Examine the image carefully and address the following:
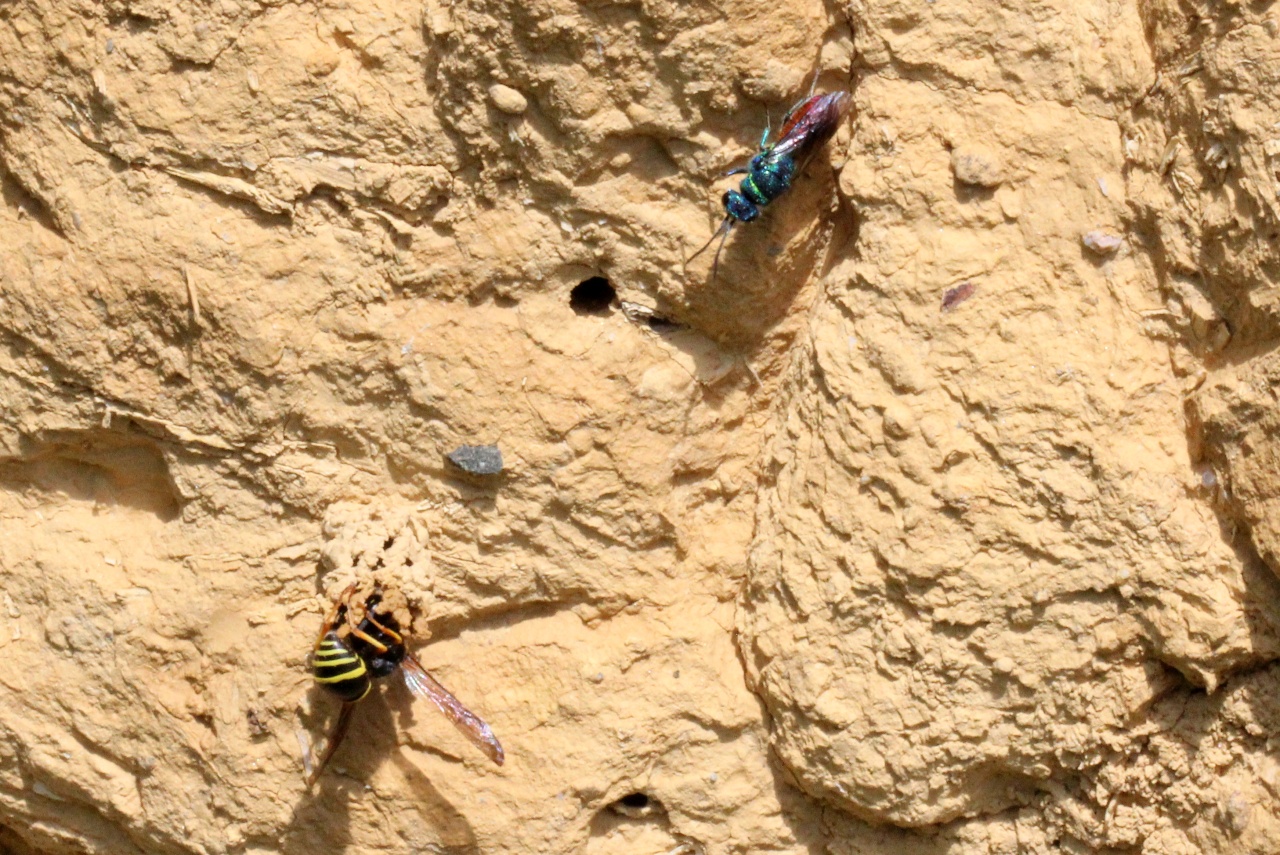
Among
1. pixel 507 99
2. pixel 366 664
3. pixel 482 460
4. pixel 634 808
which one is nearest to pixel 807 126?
pixel 507 99

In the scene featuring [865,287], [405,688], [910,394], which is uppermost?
[865,287]

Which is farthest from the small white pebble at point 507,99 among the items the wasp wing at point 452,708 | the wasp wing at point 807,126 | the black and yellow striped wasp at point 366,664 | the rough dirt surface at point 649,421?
the wasp wing at point 452,708

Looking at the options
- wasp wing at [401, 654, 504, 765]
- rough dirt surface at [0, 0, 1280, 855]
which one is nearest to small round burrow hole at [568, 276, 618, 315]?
rough dirt surface at [0, 0, 1280, 855]

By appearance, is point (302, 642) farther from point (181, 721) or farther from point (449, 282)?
point (449, 282)

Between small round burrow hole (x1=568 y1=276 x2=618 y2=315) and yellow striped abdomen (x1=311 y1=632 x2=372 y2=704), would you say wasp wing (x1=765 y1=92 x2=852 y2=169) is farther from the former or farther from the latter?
yellow striped abdomen (x1=311 y1=632 x2=372 y2=704)

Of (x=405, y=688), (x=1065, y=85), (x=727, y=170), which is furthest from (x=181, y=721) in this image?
(x=1065, y=85)

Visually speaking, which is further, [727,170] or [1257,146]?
[727,170]

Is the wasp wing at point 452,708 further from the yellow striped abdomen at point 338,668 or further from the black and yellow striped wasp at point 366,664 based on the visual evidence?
the yellow striped abdomen at point 338,668
